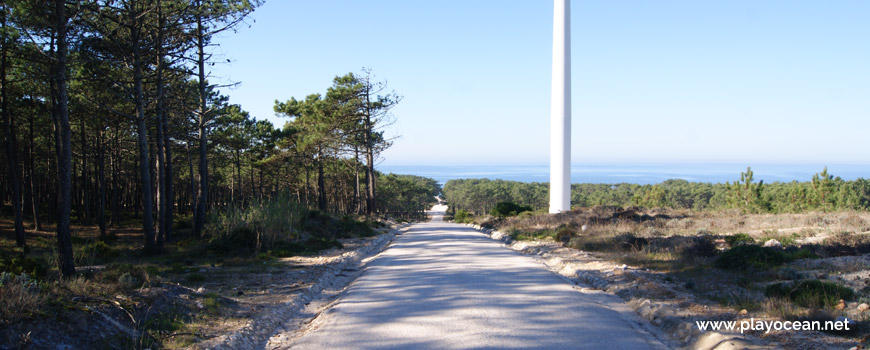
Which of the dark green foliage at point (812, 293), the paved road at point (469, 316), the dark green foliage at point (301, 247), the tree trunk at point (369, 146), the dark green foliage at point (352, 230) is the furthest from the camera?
the tree trunk at point (369, 146)

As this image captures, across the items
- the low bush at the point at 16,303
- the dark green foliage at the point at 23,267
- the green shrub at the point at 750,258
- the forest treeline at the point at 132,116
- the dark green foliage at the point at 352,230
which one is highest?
the forest treeline at the point at 132,116

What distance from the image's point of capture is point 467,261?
1287 cm

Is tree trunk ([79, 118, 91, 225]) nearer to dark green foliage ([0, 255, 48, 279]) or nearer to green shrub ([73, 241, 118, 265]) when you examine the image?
green shrub ([73, 241, 118, 265])

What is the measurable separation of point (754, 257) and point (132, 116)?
1638 centimetres

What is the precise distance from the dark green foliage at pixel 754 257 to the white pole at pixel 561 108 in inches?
934

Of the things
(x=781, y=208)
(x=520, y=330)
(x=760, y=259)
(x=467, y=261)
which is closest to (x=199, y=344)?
(x=520, y=330)

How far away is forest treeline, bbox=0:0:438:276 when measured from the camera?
43.2 feet

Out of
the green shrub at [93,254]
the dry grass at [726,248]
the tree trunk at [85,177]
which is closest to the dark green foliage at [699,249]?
the dry grass at [726,248]

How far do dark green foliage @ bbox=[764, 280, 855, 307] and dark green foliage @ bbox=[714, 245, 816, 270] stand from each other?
2950mm

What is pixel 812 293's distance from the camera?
6941 mm

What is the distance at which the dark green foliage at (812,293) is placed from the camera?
6700 millimetres

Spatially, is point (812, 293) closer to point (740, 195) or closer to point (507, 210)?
point (507, 210)

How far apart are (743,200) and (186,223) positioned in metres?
40.4

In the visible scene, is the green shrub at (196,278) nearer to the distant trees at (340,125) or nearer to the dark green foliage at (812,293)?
the dark green foliage at (812,293)
